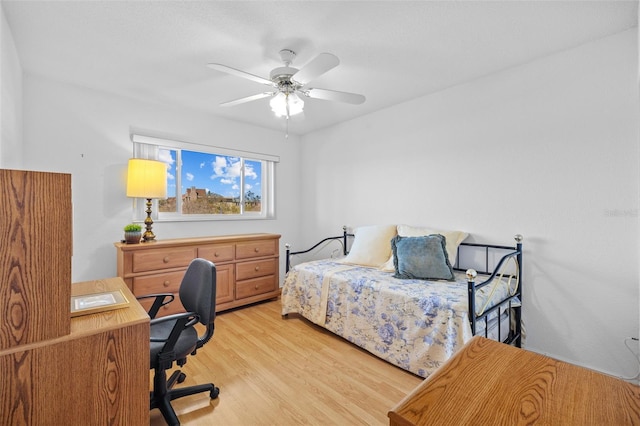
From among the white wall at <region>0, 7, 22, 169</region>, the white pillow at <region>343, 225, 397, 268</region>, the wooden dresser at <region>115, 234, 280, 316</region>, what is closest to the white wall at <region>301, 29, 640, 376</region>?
the white pillow at <region>343, 225, 397, 268</region>

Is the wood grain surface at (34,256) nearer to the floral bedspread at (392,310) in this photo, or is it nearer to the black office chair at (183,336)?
the black office chair at (183,336)

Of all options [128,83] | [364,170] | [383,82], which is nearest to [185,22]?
[128,83]

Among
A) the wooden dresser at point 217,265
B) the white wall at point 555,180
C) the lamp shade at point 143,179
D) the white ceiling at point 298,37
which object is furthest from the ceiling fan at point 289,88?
the wooden dresser at point 217,265

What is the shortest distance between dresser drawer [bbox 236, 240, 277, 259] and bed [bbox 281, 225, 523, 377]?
1.95ft

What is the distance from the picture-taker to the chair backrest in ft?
5.55

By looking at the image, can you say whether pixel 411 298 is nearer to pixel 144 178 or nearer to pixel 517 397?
pixel 517 397

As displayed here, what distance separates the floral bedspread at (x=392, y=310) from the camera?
1.90 m

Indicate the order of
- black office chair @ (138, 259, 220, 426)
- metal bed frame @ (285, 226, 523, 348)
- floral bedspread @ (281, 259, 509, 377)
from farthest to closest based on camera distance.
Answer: floral bedspread @ (281, 259, 509, 377)
metal bed frame @ (285, 226, 523, 348)
black office chair @ (138, 259, 220, 426)

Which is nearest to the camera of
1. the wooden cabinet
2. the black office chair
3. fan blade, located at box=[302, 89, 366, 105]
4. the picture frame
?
the wooden cabinet

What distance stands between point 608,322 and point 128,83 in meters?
4.23

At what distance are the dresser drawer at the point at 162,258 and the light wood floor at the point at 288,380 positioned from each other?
0.79 m

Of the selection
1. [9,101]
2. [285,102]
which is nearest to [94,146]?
[9,101]

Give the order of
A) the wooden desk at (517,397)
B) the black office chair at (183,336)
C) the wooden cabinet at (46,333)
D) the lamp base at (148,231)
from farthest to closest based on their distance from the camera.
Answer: the lamp base at (148,231) → the black office chair at (183,336) → the wooden cabinet at (46,333) → the wooden desk at (517,397)

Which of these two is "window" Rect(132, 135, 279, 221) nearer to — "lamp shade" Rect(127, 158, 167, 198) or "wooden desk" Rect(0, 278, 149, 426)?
"lamp shade" Rect(127, 158, 167, 198)
